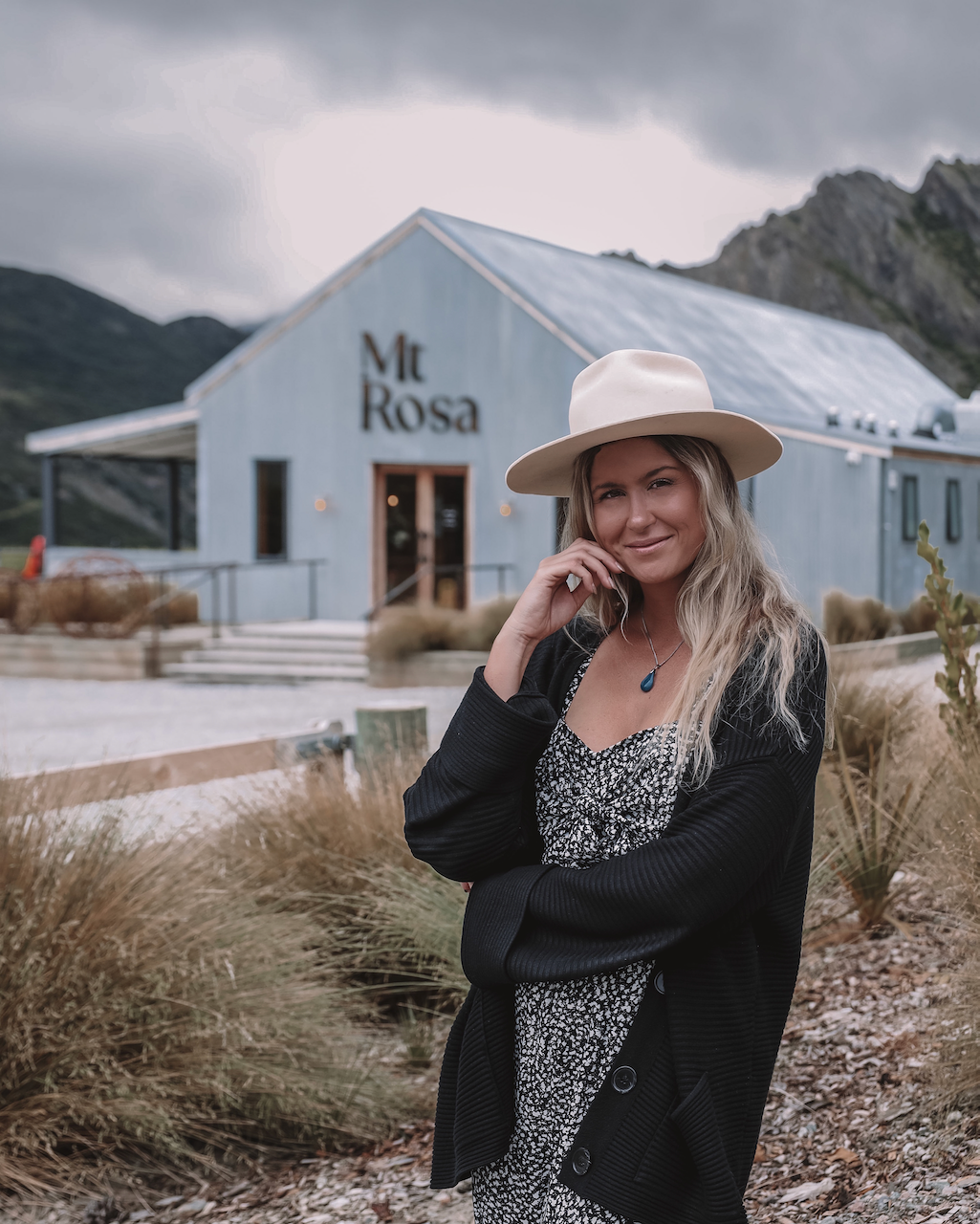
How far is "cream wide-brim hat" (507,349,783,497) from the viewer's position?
1.83m

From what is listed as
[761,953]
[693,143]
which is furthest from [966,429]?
[693,143]

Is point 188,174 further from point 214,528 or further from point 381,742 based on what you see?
point 381,742

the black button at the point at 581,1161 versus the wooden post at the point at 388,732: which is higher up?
the wooden post at the point at 388,732

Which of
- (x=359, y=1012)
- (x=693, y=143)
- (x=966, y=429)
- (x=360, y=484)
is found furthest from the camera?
(x=693, y=143)

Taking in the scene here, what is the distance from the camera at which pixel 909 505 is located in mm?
18453

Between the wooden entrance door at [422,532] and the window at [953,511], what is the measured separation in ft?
26.3

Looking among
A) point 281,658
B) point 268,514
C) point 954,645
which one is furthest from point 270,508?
point 954,645

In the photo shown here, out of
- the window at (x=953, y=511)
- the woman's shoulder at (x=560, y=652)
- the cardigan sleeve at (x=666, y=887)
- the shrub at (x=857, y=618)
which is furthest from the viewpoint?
the window at (x=953, y=511)

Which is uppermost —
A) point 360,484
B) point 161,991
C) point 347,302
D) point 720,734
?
point 347,302

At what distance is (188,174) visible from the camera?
14375 cm

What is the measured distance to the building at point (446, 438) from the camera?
17.3m

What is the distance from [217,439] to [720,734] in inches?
717

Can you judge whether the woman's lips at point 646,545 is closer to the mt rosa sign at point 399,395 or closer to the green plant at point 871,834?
the green plant at point 871,834

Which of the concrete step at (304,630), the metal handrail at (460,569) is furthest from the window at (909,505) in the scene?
the concrete step at (304,630)
